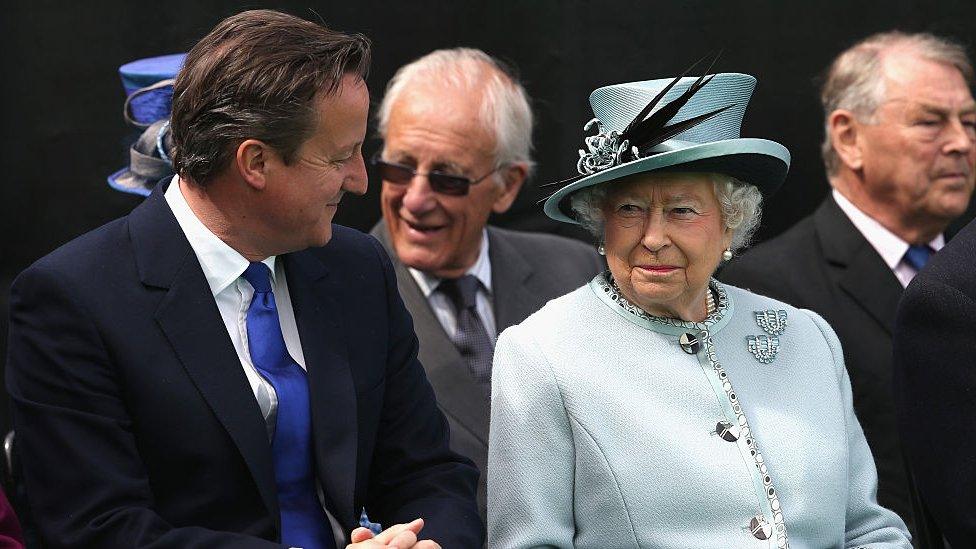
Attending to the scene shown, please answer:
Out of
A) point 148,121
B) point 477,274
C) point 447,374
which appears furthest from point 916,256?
point 148,121

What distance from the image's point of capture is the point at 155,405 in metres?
3.02

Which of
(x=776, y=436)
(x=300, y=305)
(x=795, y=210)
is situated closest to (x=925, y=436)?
(x=776, y=436)

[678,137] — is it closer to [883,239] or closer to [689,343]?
[689,343]

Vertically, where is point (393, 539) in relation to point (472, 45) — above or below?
below

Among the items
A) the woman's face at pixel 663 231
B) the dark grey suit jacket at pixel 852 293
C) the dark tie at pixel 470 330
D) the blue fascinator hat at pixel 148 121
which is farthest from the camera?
the dark grey suit jacket at pixel 852 293

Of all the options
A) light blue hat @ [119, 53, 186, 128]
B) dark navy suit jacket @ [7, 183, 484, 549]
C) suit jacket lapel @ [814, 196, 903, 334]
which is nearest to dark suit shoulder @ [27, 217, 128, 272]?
dark navy suit jacket @ [7, 183, 484, 549]

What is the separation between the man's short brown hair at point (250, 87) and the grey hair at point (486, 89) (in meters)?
1.58

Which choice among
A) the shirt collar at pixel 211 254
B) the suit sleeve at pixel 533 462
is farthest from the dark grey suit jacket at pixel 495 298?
the shirt collar at pixel 211 254

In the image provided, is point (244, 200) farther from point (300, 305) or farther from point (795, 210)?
point (795, 210)

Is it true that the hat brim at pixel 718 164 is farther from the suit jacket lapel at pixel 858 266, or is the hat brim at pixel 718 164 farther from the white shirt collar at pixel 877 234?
the white shirt collar at pixel 877 234

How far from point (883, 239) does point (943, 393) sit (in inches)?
72.7

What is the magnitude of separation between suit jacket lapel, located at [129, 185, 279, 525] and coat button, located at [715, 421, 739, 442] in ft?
3.22

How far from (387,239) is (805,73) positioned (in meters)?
1.80

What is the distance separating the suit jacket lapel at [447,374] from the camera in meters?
4.27
